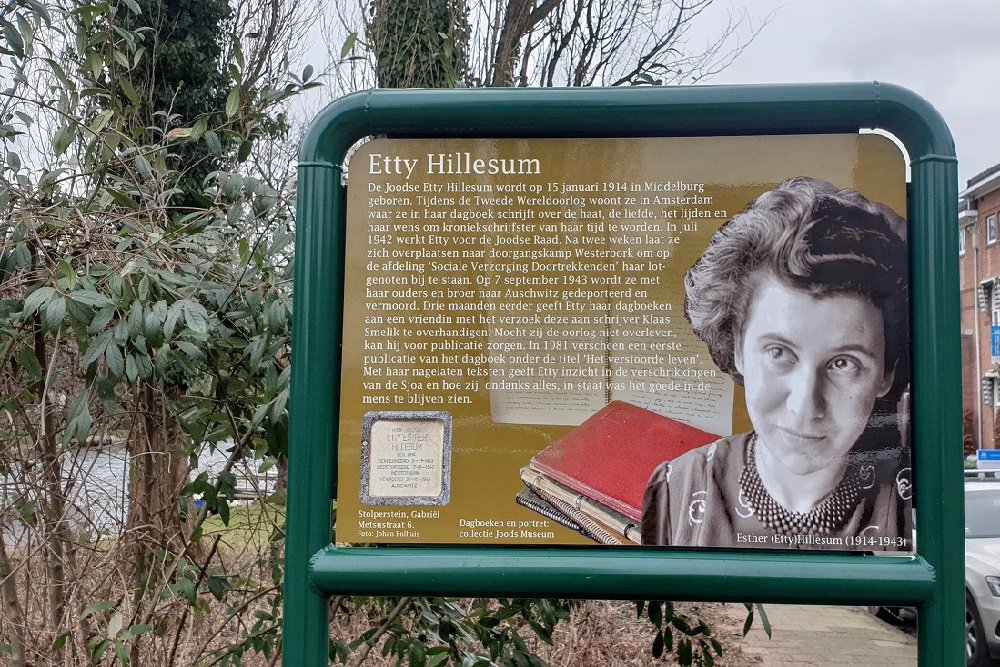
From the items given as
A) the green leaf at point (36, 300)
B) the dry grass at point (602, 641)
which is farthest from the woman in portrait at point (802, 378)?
the dry grass at point (602, 641)

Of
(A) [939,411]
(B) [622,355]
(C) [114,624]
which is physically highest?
(B) [622,355]

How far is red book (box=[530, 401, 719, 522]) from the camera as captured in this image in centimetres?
220

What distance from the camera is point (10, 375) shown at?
3184 millimetres

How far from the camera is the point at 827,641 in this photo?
7.55 meters

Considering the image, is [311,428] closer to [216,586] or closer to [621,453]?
[621,453]

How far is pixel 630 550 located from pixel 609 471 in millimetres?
211

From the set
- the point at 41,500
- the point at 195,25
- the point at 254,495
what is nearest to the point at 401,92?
the point at 254,495

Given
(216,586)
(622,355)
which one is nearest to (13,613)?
(216,586)

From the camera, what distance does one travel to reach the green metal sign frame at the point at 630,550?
213 cm

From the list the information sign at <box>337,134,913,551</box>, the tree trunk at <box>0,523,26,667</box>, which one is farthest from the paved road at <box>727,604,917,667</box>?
the tree trunk at <box>0,523,26,667</box>

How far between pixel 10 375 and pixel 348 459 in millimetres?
1734

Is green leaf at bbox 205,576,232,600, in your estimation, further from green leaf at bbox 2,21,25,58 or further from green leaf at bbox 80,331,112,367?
green leaf at bbox 2,21,25,58

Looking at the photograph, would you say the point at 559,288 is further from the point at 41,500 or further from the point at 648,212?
the point at 41,500

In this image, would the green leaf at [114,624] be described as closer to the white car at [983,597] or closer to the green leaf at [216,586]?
the green leaf at [216,586]
